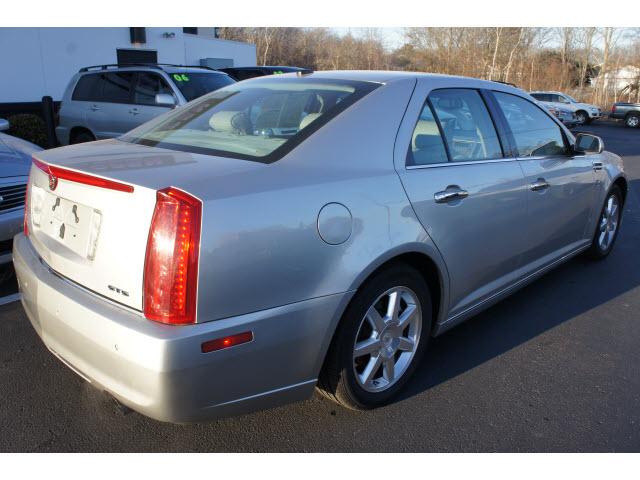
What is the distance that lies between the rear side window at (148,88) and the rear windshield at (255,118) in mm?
5169

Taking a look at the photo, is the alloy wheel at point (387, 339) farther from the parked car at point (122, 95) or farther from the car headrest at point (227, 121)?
the parked car at point (122, 95)

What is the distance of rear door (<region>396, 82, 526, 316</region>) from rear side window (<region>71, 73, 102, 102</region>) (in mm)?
7313

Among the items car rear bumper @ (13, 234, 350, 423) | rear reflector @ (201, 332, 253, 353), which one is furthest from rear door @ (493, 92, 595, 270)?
rear reflector @ (201, 332, 253, 353)

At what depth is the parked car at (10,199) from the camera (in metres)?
3.77

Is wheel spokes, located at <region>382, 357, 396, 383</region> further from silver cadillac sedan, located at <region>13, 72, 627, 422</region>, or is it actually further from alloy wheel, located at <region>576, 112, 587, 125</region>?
alloy wheel, located at <region>576, 112, 587, 125</region>

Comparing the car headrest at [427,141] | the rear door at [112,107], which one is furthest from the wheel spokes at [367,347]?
the rear door at [112,107]

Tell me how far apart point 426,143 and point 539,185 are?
1123mm

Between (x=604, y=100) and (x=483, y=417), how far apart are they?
119 feet

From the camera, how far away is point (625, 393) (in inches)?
114

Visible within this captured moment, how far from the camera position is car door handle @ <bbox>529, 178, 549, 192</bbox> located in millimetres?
3437

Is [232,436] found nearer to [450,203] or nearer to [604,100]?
[450,203]

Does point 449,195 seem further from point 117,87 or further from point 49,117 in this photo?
point 49,117


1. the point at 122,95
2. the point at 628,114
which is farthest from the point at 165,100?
A: the point at 628,114
